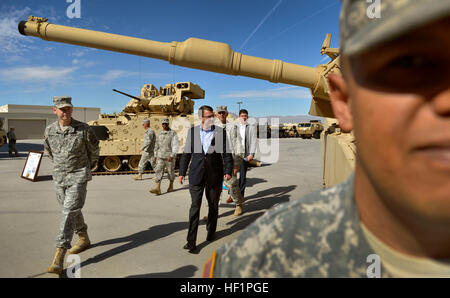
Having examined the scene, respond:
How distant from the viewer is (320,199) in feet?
2.72

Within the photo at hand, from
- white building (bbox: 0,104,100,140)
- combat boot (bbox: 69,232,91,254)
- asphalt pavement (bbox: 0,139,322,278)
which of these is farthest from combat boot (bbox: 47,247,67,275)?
white building (bbox: 0,104,100,140)

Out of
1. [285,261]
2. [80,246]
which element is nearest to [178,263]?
[80,246]

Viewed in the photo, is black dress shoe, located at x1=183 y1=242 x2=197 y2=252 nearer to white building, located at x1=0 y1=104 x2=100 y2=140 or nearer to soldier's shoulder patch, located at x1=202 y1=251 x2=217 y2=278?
soldier's shoulder patch, located at x1=202 y1=251 x2=217 y2=278

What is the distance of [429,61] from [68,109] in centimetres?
363

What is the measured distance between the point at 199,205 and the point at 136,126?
23.4 feet

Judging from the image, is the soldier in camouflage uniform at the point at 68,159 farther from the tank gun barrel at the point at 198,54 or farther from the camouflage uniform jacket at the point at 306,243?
the camouflage uniform jacket at the point at 306,243

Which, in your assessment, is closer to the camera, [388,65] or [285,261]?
[388,65]

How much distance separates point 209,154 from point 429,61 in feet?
11.0

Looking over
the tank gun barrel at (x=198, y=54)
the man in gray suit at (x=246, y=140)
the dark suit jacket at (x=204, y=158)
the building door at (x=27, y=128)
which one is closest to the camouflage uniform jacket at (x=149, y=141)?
the man in gray suit at (x=246, y=140)

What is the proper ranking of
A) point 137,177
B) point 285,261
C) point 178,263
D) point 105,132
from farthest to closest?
point 105,132
point 137,177
point 178,263
point 285,261

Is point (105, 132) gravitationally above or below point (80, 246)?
above

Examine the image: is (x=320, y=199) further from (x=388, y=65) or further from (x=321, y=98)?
(x=321, y=98)

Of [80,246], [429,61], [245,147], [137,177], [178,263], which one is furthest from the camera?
[137,177]

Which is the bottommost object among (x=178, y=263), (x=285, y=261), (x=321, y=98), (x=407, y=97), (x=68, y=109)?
(x=178, y=263)
